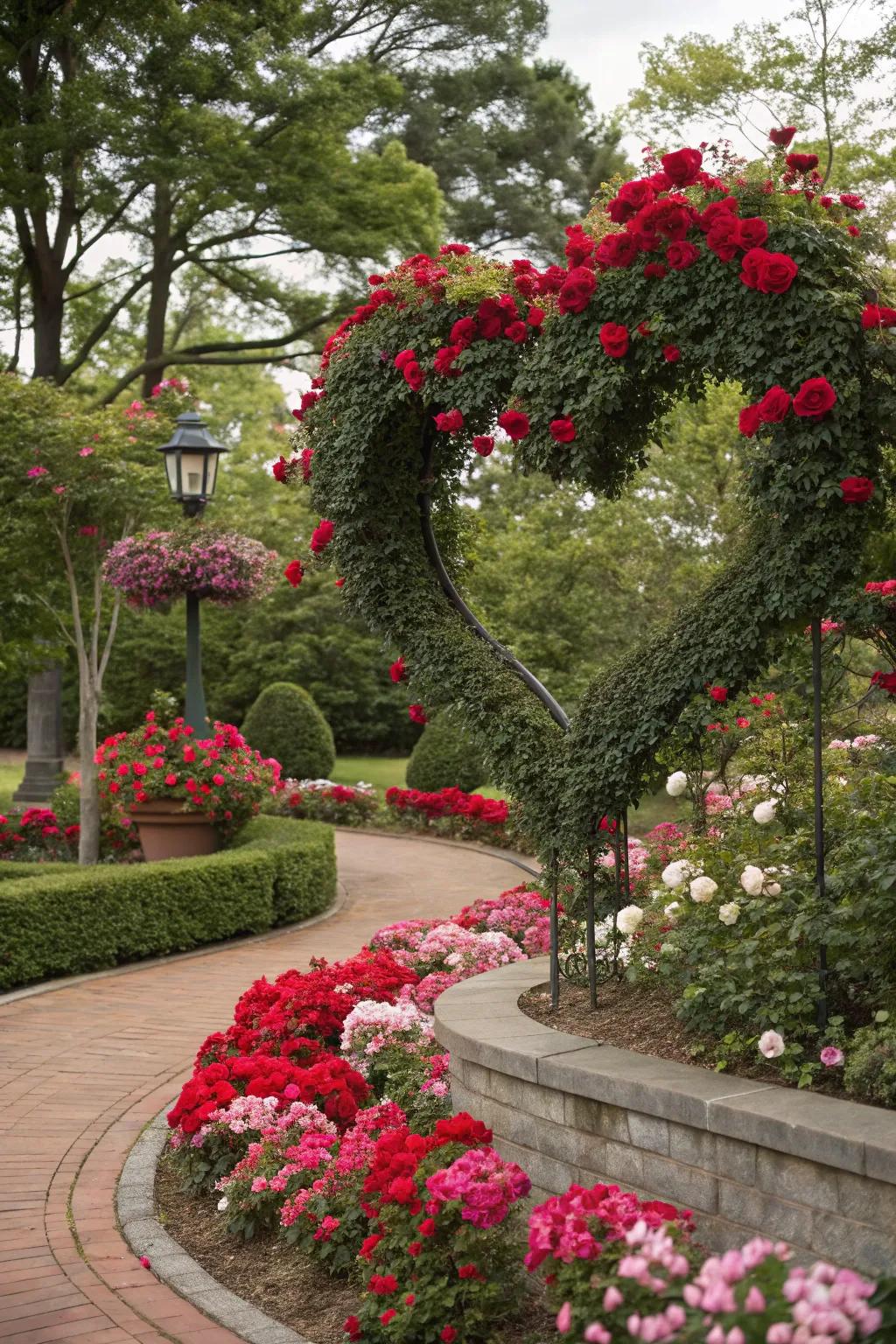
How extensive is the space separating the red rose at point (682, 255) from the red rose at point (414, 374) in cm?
105

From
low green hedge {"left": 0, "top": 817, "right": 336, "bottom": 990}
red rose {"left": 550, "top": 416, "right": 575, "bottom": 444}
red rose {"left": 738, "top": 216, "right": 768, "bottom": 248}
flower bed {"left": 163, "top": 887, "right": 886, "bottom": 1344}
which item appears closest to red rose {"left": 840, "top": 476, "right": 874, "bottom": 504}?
red rose {"left": 738, "top": 216, "right": 768, "bottom": 248}

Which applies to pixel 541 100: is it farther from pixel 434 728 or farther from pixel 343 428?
pixel 343 428

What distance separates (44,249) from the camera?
18609 mm

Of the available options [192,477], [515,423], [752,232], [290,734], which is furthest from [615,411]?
[290,734]

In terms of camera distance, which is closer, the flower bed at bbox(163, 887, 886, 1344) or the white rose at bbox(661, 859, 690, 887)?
the flower bed at bbox(163, 887, 886, 1344)

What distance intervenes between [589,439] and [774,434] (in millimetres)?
625

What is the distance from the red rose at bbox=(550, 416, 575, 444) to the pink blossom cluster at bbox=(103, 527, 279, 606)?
7.00 m

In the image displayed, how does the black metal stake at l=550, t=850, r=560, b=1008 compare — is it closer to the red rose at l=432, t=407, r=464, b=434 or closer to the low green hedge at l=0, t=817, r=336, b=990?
the red rose at l=432, t=407, r=464, b=434

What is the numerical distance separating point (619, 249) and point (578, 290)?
0.17 m

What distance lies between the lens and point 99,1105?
5.64 meters

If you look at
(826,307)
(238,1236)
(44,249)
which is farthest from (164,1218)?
(44,249)

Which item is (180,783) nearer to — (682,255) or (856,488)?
(682,255)

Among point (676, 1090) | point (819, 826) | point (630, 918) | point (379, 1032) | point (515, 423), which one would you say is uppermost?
point (515, 423)

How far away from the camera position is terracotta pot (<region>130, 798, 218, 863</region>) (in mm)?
10391
